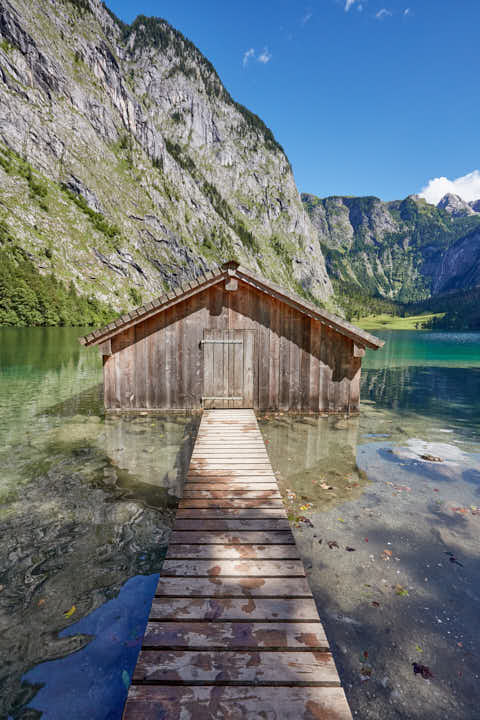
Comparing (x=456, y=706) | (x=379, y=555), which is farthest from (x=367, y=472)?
(x=456, y=706)

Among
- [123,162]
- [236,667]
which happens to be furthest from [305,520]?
[123,162]

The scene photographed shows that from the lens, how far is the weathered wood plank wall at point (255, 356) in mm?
12344

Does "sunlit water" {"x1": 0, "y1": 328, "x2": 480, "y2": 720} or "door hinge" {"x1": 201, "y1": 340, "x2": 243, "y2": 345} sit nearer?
"sunlit water" {"x1": 0, "y1": 328, "x2": 480, "y2": 720}

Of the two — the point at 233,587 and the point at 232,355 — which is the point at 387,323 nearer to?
the point at 232,355

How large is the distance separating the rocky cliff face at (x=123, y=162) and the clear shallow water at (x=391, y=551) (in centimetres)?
8144

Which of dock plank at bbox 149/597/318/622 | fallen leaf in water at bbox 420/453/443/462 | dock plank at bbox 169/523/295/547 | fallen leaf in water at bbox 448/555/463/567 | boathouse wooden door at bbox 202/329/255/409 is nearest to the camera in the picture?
dock plank at bbox 149/597/318/622

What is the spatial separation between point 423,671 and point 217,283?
35.5 feet

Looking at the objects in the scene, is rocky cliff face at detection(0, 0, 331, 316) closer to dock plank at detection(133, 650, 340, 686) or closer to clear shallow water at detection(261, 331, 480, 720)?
clear shallow water at detection(261, 331, 480, 720)

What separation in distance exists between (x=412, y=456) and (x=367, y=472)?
2.17 metres

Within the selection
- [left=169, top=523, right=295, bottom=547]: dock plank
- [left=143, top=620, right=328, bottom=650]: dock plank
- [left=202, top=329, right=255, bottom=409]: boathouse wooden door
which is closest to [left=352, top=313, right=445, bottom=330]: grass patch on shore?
[left=202, top=329, right=255, bottom=409]: boathouse wooden door

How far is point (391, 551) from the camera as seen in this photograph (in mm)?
5516

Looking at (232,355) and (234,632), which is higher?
(232,355)

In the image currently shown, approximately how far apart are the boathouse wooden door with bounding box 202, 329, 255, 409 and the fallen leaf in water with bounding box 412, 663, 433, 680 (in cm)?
935

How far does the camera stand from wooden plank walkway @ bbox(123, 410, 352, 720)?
89.9 inches
